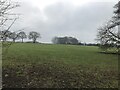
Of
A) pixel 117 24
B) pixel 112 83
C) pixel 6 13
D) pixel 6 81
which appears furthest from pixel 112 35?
pixel 6 13

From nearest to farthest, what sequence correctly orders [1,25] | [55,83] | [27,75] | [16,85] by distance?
[1,25] < [16,85] < [55,83] < [27,75]

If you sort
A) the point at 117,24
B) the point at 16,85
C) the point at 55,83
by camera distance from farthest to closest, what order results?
the point at 117,24
the point at 55,83
the point at 16,85

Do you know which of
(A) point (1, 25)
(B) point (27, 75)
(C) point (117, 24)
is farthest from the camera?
(C) point (117, 24)

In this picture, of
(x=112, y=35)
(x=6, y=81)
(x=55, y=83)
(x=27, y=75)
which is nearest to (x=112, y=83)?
(x=55, y=83)

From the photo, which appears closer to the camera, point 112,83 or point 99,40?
point 112,83

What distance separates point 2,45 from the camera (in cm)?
726

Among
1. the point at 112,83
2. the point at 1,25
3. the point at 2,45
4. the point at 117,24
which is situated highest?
the point at 117,24

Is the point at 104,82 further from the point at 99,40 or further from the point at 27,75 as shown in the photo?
the point at 99,40

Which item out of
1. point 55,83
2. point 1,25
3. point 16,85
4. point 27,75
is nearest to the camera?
point 1,25

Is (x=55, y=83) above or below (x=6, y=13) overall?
below

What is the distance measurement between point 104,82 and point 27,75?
189 inches

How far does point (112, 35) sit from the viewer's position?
48.0m

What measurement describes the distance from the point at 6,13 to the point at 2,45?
0.96 meters

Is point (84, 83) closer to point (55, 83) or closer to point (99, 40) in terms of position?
point (55, 83)
